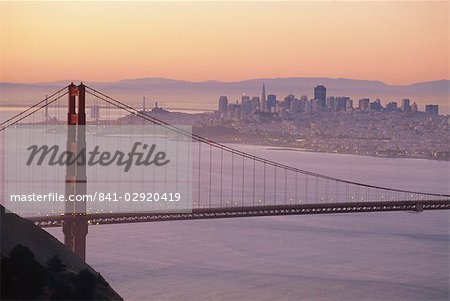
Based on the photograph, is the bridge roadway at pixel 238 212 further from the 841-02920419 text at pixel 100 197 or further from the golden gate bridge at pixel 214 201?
the 841-02920419 text at pixel 100 197

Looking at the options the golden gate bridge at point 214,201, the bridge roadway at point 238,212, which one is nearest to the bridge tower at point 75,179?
the golden gate bridge at point 214,201

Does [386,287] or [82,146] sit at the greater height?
[82,146]

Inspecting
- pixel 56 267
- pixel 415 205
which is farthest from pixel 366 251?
pixel 56 267

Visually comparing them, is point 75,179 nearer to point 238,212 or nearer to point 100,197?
point 238,212

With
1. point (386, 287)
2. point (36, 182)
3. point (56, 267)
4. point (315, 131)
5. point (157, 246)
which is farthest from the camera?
point (315, 131)

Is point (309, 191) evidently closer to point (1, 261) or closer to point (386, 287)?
point (386, 287)

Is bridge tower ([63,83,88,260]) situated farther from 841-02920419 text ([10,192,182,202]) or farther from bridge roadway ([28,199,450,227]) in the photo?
841-02920419 text ([10,192,182,202])

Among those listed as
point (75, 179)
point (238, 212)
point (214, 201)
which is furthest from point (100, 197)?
point (75, 179)
